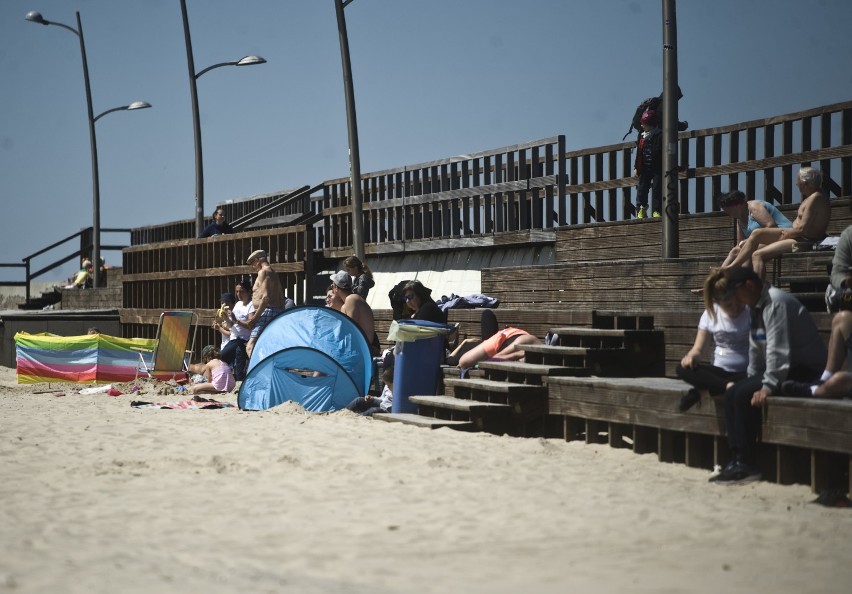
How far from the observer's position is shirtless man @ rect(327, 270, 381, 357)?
14.5m

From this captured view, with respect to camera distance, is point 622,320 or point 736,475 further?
point 622,320

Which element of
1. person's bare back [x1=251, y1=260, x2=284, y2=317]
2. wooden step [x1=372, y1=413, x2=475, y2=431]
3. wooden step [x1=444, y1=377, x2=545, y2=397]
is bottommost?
wooden step [x1=372, y1=413, x2=475, y2=431]

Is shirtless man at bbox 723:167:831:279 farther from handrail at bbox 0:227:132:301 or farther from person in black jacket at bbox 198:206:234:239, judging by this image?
handrail at bbox 0:227:132:301

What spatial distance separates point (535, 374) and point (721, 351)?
2689mm

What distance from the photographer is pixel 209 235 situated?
25.0 m

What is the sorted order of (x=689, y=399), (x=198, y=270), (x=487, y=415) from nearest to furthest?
1. (x=689, y=399)
2. (x=487, y=415)
3. (x=198, y=270)

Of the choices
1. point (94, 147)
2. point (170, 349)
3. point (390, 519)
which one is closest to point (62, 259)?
point (94, 147)

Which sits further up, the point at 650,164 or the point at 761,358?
the point at 650,164

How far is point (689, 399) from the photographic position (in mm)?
8703

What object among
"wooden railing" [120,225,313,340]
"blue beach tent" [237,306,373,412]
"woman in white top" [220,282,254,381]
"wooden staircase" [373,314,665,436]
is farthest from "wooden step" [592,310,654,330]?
"wooden railing" [120,225,313,340]

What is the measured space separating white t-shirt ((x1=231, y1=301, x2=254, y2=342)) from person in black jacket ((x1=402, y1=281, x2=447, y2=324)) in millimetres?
4671

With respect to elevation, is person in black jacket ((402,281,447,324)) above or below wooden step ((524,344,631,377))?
above

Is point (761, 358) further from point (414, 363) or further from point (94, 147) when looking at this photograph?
point (94, 147)

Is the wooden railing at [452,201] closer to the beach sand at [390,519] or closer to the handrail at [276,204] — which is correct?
the handrail at [276,204]
